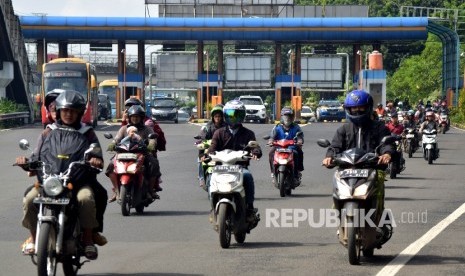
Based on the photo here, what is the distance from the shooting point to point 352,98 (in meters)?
12.0

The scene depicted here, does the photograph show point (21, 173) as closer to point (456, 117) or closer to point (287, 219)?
point (287, 219)

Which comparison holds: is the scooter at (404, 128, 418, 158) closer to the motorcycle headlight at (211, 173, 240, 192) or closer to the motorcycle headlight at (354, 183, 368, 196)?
the motorcycle headlight at (211, 173, 240, 192)

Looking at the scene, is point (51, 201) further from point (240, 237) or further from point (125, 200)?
point (125, 200)

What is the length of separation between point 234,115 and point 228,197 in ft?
4.93

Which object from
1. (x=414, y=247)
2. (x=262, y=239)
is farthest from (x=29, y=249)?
(x=414, y=247)

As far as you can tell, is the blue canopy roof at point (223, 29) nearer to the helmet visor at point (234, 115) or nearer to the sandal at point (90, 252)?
the helmet visor at point (234, 115)

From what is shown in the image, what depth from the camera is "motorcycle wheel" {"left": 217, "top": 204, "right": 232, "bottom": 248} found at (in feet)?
41.4

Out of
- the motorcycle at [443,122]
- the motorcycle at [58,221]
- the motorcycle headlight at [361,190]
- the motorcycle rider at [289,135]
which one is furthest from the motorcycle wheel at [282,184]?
the motorcycle at [443,122]

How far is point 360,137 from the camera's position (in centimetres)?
1215

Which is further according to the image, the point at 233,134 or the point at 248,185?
the point at 233,134

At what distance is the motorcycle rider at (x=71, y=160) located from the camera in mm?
10172

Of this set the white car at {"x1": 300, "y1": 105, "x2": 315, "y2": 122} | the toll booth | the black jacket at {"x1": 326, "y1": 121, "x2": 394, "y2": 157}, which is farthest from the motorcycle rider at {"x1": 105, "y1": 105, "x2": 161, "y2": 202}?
the white car at {"x1": 300, "y1": 105, "x2": 315, "y2": 122}

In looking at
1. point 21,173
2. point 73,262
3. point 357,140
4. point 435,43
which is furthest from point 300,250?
point 435,43

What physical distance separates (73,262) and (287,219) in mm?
6544
